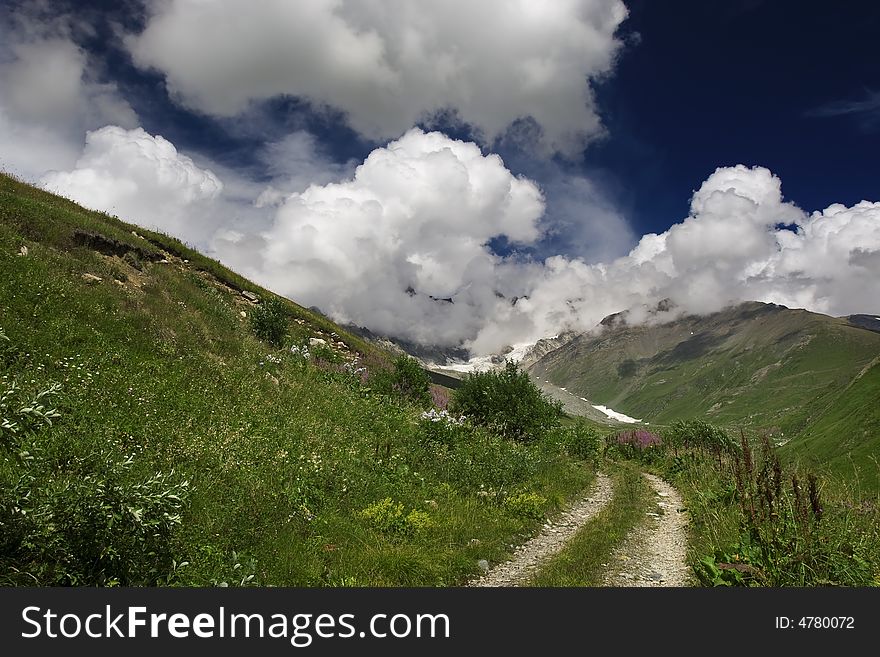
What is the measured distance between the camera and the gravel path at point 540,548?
413 inches

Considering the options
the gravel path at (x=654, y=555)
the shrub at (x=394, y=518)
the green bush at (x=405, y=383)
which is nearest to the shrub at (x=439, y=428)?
the green bush at (x=405, y=383)

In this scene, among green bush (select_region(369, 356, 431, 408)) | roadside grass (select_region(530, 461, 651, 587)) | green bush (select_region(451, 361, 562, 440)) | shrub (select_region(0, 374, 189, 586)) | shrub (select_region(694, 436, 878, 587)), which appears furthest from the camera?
green bush (select_region(451, 361, 562, 440))

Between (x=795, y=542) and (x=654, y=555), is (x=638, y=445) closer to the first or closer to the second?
(x=654, y=555)

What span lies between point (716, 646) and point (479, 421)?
24.4 m

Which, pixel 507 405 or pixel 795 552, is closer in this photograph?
pixel 795 552

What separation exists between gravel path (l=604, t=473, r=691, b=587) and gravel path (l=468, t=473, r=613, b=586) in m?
1.54

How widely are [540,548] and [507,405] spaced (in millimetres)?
16944

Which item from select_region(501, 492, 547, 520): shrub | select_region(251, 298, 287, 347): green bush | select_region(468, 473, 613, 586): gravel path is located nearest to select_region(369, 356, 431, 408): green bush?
select_region(251, 298, 287, 347): green bush

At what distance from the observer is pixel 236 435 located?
1340 cm

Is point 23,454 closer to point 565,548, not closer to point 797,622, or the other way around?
point 797,622

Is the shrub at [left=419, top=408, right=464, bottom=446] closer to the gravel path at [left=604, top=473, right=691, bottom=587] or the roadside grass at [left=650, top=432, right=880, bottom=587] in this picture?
the gravel path at [left=604, top=473, right=691, bottom=587]

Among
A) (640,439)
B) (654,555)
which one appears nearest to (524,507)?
(654,555)

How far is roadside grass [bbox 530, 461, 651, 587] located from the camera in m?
10.3

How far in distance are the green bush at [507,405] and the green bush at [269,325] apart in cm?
1160
